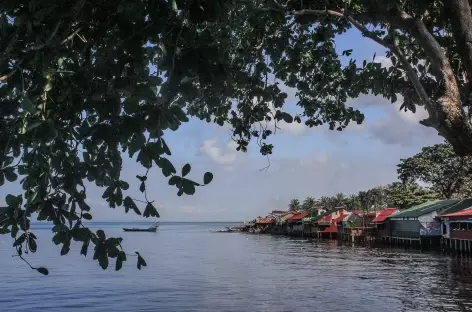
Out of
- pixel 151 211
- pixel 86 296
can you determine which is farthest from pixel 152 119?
pixel 86 296

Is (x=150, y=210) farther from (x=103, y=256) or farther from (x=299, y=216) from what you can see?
(x=299, y=216)

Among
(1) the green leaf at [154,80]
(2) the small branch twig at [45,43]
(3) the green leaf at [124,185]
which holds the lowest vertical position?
(3) the green leaf at [124,185]

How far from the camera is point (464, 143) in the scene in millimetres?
4676

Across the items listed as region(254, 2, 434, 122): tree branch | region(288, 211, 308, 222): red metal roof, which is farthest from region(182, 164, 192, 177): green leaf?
region(288, 211, 308, 222): red metal roof

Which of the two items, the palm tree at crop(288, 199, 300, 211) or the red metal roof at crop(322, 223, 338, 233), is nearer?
the red metal roof at crop(322, 223, 338, 233)

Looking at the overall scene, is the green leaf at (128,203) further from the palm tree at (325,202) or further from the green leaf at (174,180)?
the palm tree at (325,202)

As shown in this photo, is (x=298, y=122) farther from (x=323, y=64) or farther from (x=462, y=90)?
(x=462, y=90)

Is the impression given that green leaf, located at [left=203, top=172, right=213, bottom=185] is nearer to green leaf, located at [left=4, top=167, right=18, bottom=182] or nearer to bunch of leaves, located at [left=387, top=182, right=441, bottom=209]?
green leaf, located at [left=4, top=167, right=18, bottom=182]

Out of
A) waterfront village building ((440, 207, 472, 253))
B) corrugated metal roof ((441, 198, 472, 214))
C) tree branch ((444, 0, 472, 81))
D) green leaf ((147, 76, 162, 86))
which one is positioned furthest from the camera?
corrugated metal roof ((441, 198, 472, 214))

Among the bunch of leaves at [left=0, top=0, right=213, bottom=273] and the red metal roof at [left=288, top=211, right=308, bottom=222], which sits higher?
the red metal roof at [left=288, top=211, right=308, bottom=222]

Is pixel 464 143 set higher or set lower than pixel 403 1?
lower

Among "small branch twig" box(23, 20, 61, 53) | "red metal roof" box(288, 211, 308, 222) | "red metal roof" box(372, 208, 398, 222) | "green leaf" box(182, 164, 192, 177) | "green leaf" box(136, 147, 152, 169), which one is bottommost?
"green leaf" box(182, 164, 192, 177)

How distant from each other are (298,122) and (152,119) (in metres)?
5.46

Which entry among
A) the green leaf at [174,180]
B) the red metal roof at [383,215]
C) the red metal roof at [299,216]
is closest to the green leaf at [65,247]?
the green leaf at [174,180]
